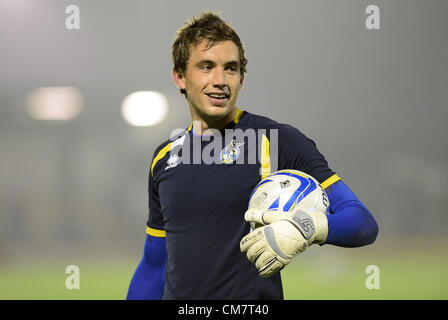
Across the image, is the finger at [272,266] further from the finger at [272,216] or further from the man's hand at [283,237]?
the finger at [272,216]

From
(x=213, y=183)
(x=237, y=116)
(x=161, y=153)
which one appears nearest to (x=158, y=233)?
(x=161, y=153)

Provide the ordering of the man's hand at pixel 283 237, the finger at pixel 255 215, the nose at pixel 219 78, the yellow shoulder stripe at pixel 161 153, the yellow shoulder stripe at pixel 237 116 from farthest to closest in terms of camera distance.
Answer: the yellow shoulder stripe at pixel 161 153, the yellow shoulder stripe at pixel 237 116, the nose at pixel 219 78, the finger at pixel 255 215, the man's hand at pixel 283 237

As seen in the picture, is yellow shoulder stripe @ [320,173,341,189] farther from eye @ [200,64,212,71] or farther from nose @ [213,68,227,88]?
eye @ [200,64,212,71]

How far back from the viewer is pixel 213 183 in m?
2.39

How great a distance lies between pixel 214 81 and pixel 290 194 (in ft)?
2.95

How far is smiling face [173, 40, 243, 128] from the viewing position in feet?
8.13

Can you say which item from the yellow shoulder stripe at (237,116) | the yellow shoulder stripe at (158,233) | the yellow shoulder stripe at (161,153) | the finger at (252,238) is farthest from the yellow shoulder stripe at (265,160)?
the yellow shoulder stripe at (158,233)

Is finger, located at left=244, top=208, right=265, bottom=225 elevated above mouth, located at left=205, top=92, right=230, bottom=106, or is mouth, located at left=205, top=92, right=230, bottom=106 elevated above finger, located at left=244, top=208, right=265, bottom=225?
mouth, located at left=205, top=92, right=230, bottom=106

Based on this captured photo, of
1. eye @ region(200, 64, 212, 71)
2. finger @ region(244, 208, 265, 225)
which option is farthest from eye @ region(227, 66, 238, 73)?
finger @ region(244, 208, 265, 225)

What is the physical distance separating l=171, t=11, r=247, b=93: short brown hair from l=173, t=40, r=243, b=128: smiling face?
1.7 inches

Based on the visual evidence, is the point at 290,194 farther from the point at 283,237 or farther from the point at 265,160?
the point at 265,160

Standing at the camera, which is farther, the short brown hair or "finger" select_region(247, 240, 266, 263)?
the short brown hair

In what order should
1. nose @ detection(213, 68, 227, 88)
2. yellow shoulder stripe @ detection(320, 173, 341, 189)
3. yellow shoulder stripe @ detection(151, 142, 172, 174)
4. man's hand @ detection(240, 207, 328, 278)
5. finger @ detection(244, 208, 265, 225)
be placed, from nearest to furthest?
man's hand @ detection(240, 207, 328, 278) → finger @ detection(244, 208, 265, 225) → yellow shoulder stripe @ detection(320, 173, 341, 189) → nose @ detection(213, 68, 227, 88) → yellow shoulder stripe @ detection(151, 142, 172, 174)

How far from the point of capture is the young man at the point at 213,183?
7.42ft
